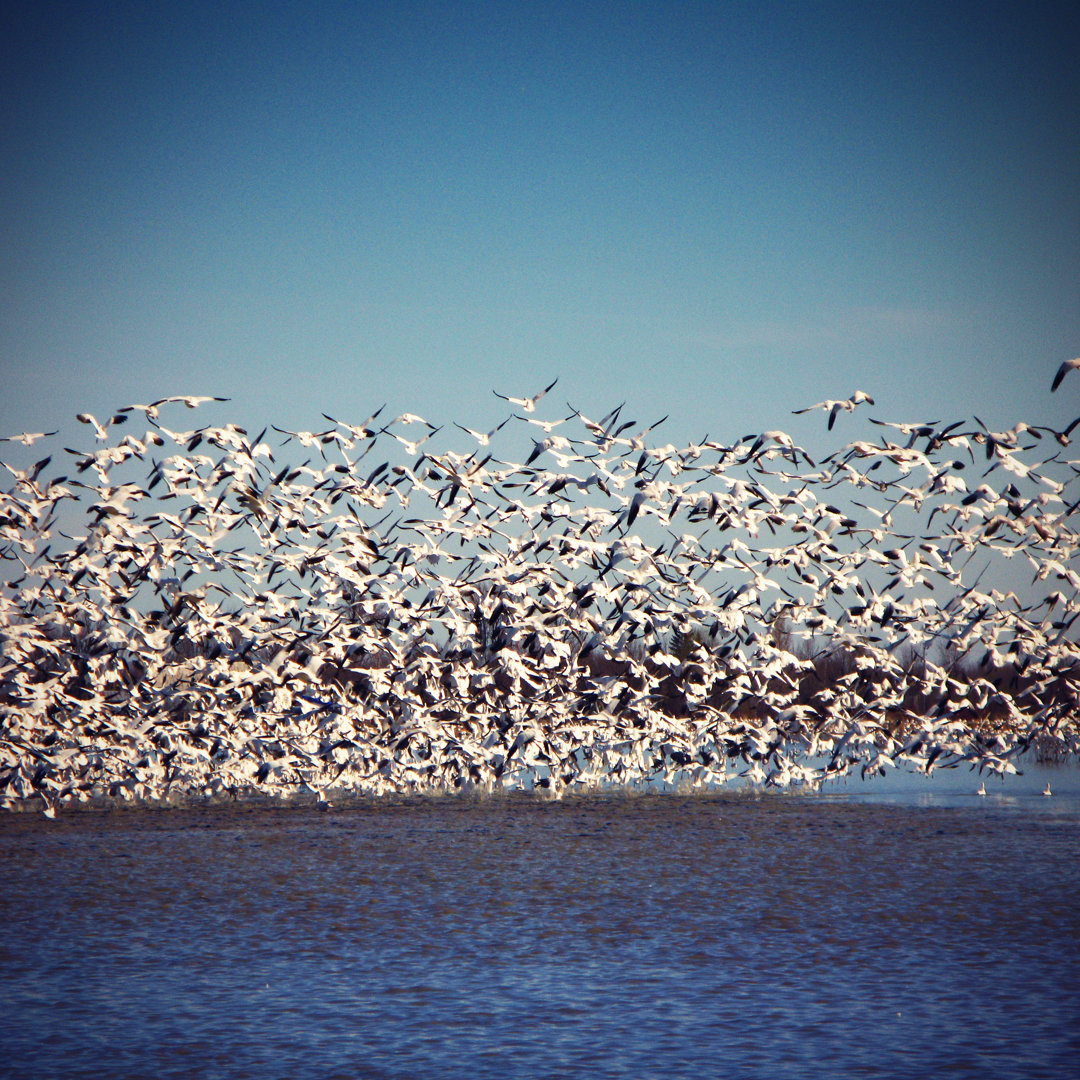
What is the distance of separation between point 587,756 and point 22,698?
1029cm

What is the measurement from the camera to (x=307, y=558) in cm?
2112

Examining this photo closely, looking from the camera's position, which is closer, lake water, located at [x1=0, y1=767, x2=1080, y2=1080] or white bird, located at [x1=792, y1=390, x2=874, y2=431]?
lake water, located at [x1=0, y1=767, x2=1080, y2=1080]

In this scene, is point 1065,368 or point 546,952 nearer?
point 546,952

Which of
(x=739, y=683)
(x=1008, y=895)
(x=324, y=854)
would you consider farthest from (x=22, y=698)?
(x=1008, y=895)

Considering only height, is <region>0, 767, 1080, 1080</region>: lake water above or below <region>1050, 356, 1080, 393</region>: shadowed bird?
below

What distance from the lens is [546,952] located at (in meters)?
9.55

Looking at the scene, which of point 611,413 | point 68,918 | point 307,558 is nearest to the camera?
point 68,918

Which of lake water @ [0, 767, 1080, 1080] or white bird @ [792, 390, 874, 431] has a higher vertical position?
white bird @ [792, 390, 874, 431]

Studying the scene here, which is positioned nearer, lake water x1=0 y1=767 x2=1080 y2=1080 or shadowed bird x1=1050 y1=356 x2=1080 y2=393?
lake water x1=0 y1=767 x2=1080 y2=1080

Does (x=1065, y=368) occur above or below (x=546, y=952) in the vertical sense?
above

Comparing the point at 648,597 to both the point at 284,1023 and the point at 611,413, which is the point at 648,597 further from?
the point at 284,1023

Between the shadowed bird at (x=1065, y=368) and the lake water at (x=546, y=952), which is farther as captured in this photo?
the shadowed bird at (x=1065, y=368)

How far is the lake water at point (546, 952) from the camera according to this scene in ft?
22.8

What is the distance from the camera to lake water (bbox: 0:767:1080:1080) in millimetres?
6941
